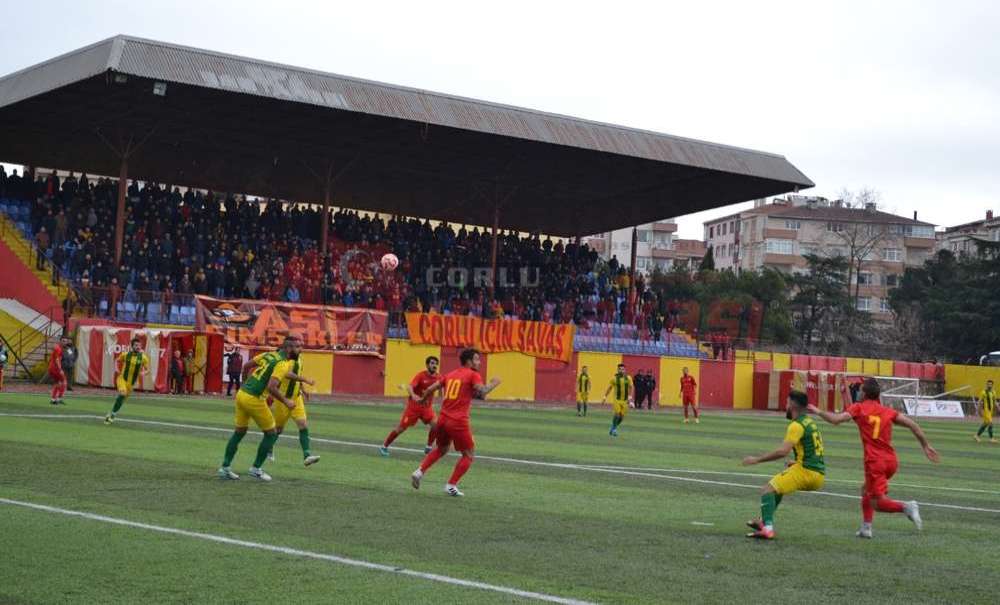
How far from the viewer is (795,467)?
1314 centimetres

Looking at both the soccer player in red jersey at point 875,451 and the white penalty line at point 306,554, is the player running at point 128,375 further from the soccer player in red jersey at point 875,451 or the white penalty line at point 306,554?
the soccer player in red jersey at point 875,451

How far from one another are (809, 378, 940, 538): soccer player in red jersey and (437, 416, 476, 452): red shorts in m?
4.39

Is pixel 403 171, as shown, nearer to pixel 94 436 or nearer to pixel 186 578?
pixel 94 436

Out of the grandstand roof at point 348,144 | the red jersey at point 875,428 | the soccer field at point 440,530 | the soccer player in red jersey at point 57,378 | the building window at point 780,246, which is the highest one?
the building window at point 780,246

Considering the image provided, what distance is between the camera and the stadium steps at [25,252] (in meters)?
43.0

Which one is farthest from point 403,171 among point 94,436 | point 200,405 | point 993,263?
point 993,263

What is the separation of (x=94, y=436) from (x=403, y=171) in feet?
120

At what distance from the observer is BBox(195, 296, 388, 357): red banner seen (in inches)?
1730

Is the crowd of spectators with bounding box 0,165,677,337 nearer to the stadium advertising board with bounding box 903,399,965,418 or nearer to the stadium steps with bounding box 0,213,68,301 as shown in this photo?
the stadium steps with bounding box 0,213,68,301

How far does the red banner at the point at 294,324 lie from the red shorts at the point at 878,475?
3243 cm

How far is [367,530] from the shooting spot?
40.1 feet

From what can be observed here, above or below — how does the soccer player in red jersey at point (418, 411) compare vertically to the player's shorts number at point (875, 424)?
below

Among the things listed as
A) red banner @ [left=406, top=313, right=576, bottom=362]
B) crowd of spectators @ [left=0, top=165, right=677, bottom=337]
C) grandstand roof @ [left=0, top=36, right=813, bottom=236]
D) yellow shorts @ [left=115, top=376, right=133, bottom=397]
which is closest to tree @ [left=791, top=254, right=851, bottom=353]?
crowd of spectators @ [left=0, top=165, right=677, bottom=337]

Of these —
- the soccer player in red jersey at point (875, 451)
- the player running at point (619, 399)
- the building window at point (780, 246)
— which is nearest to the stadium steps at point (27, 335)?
the player running at point (619, 399)
